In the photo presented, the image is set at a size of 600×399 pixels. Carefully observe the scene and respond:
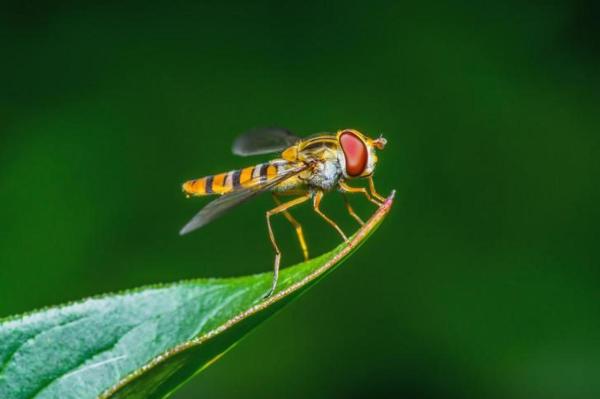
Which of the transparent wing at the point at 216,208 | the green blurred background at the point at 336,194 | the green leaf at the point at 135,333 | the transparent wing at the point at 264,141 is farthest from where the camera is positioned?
the green blurred background at the point at 336,194

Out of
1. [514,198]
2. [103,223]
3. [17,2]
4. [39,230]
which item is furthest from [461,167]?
[17,2]

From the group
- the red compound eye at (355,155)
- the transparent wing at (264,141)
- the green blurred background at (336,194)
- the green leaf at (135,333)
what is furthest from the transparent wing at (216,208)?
the green blurred background at (336,194)

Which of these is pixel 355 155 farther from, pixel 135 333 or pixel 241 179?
pixel 135 333

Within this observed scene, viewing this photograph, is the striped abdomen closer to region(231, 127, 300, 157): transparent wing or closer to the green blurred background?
region(231, 127, 300, 157): transparent wing

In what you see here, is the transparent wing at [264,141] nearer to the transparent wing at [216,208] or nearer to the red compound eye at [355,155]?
the red compound eye at [355,155]

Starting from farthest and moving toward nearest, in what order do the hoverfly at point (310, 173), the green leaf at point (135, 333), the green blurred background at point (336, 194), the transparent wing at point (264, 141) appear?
1. the green blurred background at point (336, 194)
2. the transparent wing at point (264, 141)
3. the hoverfly at point (310, 173)
4. the green leaf at point (135, 333)

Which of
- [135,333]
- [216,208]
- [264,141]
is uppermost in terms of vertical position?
[264,141]

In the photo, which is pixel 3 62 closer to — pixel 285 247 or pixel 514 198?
pixel 285 247

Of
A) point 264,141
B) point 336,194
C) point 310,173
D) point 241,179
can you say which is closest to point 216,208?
point 241,179
